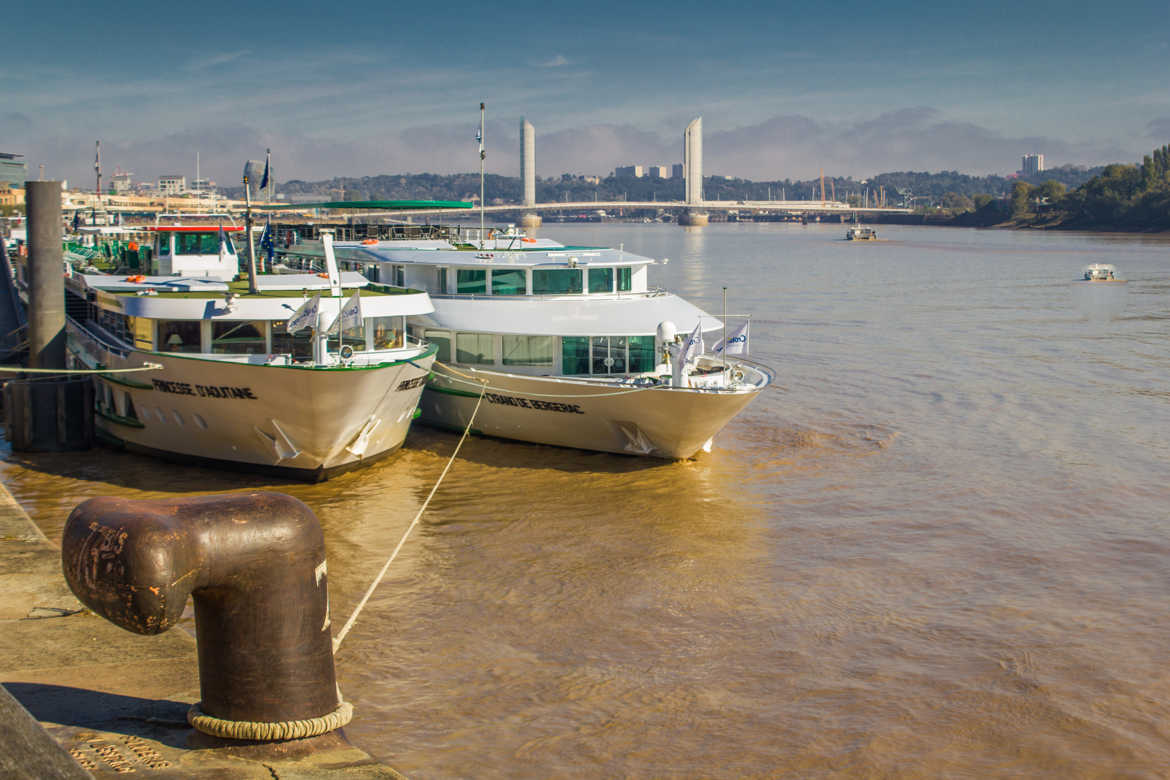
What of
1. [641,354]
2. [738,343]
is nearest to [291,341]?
[641,354]

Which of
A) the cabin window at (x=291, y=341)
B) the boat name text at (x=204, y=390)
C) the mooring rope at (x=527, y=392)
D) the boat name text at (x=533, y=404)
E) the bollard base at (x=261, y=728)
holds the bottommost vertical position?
the bollard base at (x=261, y=728)

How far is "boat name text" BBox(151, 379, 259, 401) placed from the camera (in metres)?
18.0

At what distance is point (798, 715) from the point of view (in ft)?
35.3

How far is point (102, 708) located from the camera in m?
7.72

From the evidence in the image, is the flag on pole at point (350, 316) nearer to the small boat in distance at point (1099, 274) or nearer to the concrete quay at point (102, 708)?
the concrete quay at point (102, 708)

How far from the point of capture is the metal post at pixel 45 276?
66.9 ft

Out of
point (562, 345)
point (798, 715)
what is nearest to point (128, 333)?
point (562, 345)

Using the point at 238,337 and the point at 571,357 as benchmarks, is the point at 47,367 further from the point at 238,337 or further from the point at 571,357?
the point at 571,357

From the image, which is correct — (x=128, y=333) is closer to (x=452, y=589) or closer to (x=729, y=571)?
(x=452, y=589)

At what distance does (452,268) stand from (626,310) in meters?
3.93

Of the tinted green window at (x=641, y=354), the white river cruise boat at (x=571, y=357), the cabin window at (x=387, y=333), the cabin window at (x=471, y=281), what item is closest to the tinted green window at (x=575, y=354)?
the white river cruise boat at (x=571, y=357)

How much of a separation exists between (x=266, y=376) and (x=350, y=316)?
5.30 ft

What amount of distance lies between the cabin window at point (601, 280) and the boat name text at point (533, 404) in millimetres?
3112

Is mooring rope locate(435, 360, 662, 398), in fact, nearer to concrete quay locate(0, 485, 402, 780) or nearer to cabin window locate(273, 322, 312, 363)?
cabin window locate(273, 322, 312, 363)
